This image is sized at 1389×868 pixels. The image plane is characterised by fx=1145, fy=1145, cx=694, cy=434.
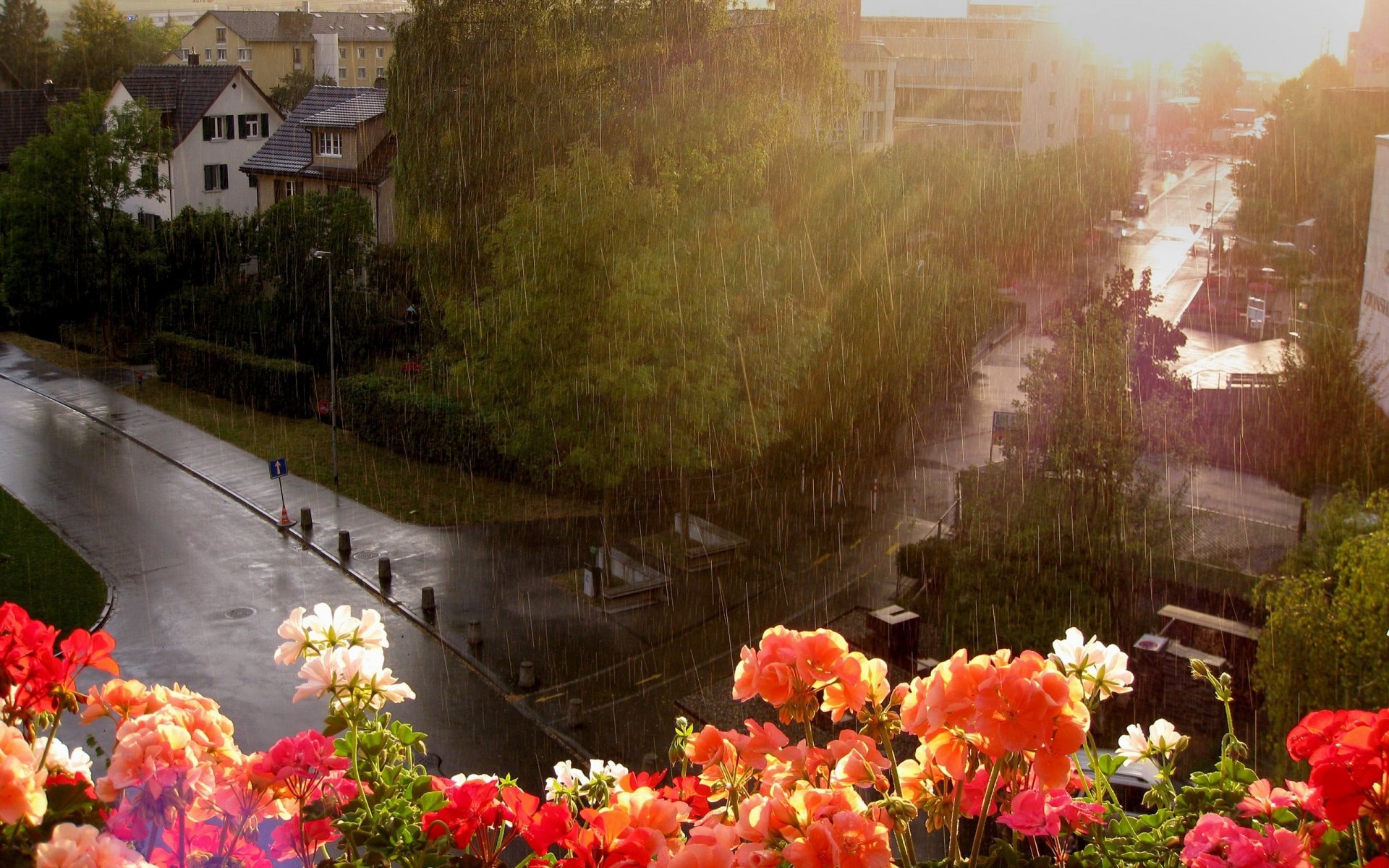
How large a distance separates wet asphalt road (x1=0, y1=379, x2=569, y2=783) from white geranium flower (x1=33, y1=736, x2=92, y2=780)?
862 centimetres

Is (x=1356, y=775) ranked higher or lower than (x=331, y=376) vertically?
higher

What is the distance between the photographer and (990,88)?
58125mm

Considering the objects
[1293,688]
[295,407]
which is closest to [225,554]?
[295,407]

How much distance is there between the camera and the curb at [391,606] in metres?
13.9

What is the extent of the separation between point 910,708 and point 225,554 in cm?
1903

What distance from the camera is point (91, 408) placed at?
95.8 feet

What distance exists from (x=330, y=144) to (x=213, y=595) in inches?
903

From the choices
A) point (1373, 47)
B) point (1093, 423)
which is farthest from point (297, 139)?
point (1373, 47)

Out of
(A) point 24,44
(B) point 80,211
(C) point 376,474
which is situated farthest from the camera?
(A) point 24,44

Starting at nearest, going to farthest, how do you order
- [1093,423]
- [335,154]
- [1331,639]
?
[1331,639]
[1093,423]
[335,154]

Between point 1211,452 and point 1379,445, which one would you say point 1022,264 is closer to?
point 1211,452

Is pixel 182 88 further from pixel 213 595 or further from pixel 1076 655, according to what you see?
pixel 1076 655

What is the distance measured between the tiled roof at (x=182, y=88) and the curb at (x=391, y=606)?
1856 cm

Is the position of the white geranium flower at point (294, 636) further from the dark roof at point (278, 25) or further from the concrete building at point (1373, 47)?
the dark roof at point (278, 25)
